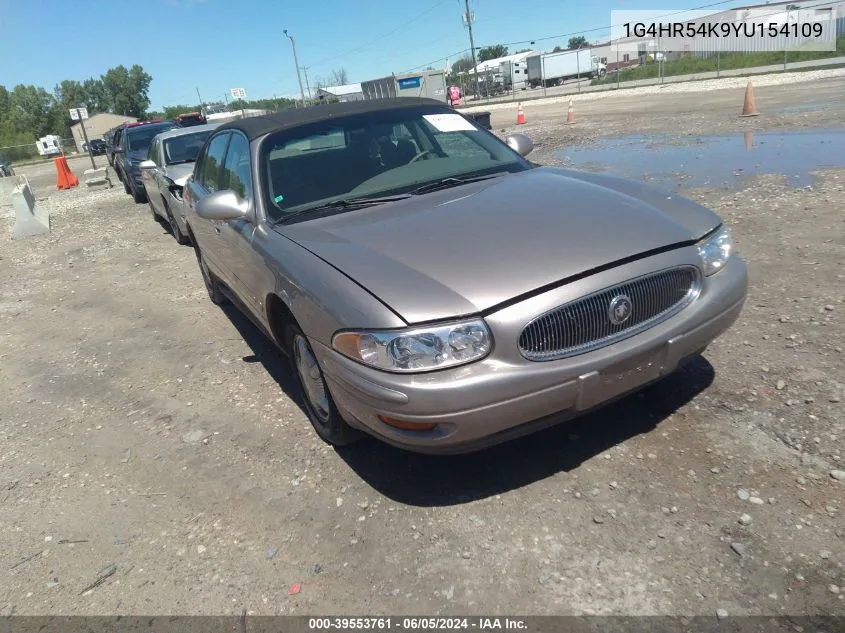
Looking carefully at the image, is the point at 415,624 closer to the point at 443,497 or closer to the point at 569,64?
the point at 443,497

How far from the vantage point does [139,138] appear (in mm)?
15305

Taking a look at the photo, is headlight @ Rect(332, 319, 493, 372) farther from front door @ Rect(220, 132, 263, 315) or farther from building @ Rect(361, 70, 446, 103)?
building @ Rect(361, 70, 446, 103)

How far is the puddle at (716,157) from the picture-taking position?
8227 mm

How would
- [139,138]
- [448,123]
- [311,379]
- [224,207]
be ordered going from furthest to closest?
[139,138]
[448,123]
[224,207]
[311,379]

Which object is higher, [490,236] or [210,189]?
[210,189]

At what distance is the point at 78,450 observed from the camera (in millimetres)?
3770

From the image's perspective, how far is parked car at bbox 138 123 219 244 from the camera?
342 inches

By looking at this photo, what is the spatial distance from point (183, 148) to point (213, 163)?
5.63 metres

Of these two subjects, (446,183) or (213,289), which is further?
(213,289)

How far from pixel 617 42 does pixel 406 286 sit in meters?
85.1

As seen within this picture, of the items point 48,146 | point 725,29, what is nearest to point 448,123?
point 725,29

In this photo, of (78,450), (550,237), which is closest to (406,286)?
(550,237)

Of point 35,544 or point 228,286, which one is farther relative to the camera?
point 228,286

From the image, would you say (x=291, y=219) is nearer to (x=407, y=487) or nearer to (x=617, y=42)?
(x=407, y=487)
